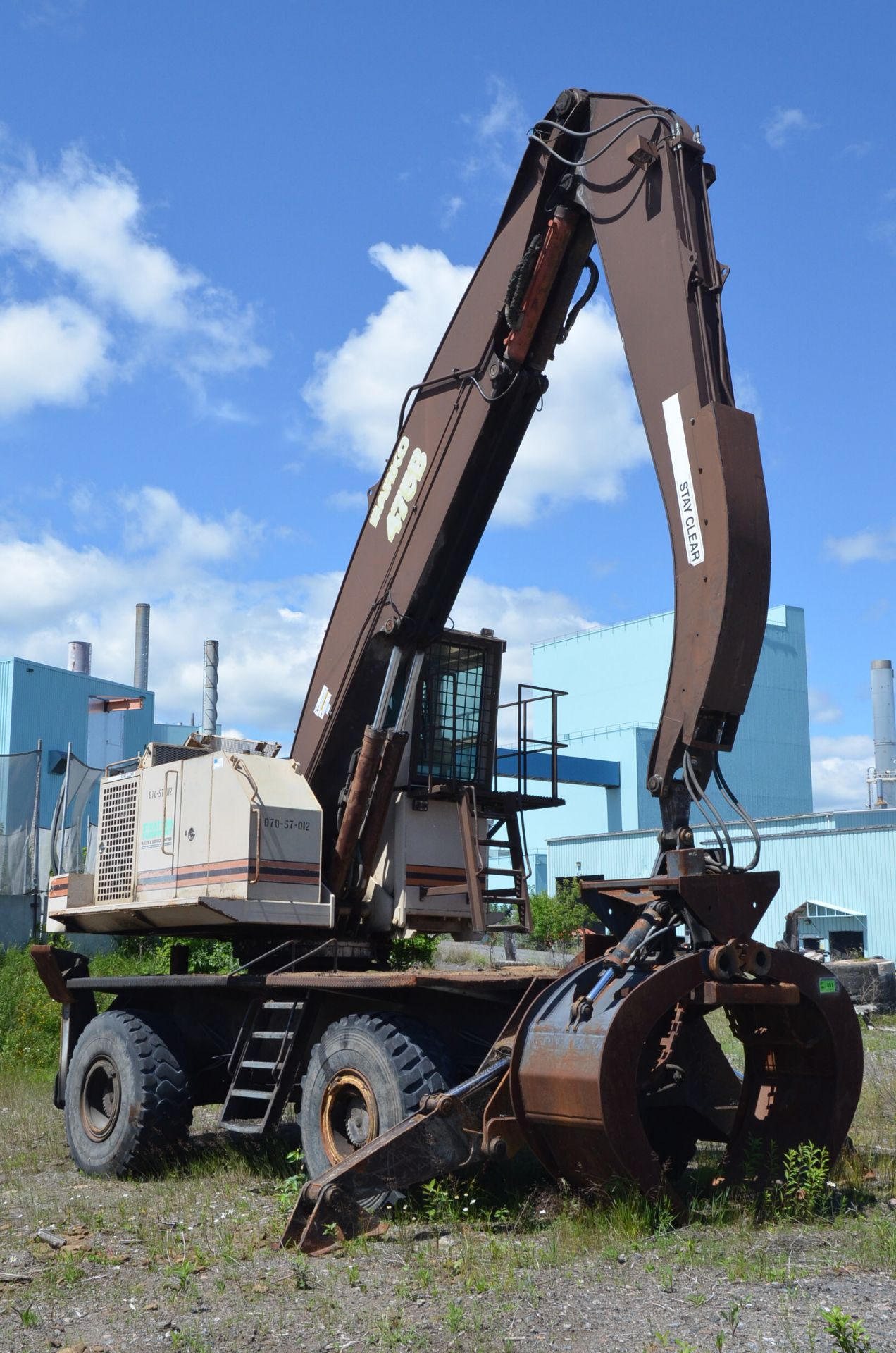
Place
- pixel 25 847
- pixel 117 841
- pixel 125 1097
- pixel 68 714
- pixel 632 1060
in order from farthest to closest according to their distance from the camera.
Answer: pixel 68 714, pixel 25 847, pixel 117 841, pixel 125 1097, pixel 632 1060

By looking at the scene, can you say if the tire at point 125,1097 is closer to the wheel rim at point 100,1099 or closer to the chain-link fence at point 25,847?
the wheel rim at point 100,1099

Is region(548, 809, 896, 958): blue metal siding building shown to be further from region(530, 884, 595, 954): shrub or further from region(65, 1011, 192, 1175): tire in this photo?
region(65, 1011, 192, 1175): tire

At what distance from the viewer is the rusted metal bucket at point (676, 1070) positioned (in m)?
6.20

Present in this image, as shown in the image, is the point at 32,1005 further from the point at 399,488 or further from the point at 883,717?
the point at 883,717

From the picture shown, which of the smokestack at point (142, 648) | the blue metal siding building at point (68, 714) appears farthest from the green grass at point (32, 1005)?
the smokestack at point (142, 648)

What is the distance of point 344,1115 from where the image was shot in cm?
791

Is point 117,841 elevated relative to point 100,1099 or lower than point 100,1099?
elevated

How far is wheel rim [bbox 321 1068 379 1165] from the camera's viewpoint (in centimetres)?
761

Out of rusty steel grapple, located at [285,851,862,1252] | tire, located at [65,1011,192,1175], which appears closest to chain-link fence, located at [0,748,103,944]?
tire, located at [65,1011,192,1175]

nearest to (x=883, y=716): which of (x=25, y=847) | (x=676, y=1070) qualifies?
(x=25, y=847)

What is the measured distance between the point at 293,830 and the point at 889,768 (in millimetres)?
54207

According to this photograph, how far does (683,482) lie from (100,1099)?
663 centimetres

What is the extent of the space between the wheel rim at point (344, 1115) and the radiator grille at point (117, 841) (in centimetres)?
324

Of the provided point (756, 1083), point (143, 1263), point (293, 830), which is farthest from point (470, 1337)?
point (293, 830)
